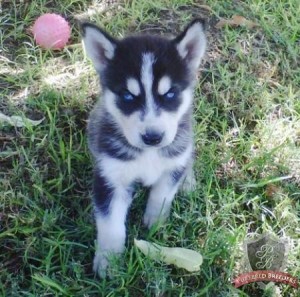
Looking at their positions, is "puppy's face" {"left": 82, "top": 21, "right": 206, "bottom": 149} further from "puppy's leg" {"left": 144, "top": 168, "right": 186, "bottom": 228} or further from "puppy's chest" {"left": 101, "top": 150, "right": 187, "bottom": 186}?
"puppy's leg" {"left": 144, "top": 168, "right": 186, "bottom": 228}

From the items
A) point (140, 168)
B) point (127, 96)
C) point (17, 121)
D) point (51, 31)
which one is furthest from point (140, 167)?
point (51, 31)

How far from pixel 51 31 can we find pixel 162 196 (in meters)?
1.91

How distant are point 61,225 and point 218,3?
9.42 ft

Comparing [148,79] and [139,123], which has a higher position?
[148,79]

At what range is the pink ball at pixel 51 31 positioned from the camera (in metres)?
4.73

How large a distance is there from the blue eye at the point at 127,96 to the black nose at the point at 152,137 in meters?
0.26

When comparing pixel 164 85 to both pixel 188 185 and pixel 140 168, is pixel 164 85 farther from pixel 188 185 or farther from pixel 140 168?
pixel 188 185

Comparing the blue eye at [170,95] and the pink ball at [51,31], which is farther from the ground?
the blue eye at [170,95]

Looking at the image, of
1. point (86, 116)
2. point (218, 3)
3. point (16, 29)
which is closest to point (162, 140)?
point (86, 116)

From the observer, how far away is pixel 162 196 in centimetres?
379

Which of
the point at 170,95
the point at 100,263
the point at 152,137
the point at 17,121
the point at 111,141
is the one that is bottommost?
the point at 100,263

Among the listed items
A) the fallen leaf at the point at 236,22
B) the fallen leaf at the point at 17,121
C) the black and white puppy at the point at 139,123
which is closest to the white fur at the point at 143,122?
the black and white puppy at the point at 139,123

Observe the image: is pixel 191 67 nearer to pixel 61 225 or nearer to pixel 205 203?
pixel 205 203

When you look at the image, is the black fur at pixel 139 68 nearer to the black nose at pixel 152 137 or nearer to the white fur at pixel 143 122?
the white fur at pixel 143 122
